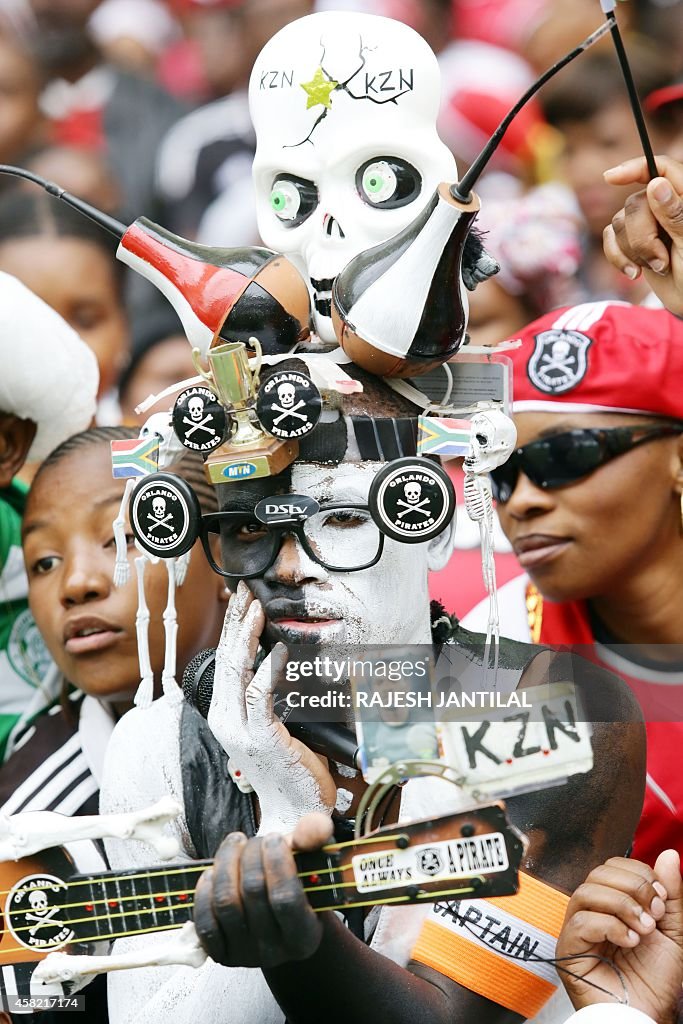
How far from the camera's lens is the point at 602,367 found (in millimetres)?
2648

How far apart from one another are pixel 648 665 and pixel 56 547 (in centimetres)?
108

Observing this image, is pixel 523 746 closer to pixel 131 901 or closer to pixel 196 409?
pixel 131 901

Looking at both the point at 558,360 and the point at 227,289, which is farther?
the point at 558,360

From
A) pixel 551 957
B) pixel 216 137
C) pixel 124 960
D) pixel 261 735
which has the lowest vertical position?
pixel 551 957

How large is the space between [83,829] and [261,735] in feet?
0.90

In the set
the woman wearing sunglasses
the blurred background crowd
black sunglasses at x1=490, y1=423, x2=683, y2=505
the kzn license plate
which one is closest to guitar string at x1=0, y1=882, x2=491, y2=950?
the kzn license plate

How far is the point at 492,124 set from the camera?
378cm

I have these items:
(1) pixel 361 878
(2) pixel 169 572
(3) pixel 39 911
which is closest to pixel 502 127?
(2) pixel 169 572

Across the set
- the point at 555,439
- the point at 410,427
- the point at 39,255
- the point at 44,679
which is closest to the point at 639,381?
the point at 555,439

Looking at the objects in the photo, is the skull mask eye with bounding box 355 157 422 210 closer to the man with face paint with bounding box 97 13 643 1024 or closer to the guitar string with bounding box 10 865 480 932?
the man with face paint with bounding box 97 13 643 1024

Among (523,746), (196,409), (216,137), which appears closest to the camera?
(523,746)

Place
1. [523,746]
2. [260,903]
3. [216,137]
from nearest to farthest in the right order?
[260,903] < [523,746] < [216,137]

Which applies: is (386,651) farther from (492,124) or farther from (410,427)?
(492,124)

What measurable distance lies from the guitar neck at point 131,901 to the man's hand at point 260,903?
0.28 ft
